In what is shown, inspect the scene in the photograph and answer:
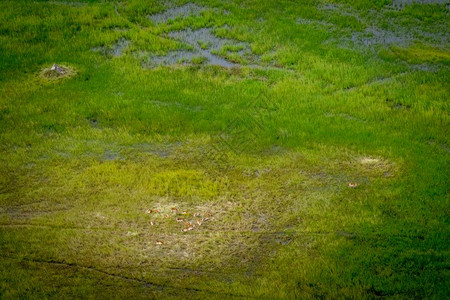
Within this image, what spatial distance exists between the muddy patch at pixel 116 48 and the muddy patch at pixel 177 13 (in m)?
1.37

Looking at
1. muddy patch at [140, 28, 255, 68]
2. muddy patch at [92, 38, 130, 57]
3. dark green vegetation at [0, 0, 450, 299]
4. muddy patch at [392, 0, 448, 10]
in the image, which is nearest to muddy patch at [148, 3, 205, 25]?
dark green vegetation at [0, 0, 450, 299]

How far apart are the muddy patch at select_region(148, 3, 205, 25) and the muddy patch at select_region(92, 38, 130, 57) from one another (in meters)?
1.37

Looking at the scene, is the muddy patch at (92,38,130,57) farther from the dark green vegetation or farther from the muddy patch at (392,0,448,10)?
the muddy patch at (392,0,448,10)

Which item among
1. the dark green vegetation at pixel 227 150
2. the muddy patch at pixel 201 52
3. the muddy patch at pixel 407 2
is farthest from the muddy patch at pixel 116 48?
the muddy patch at pixel 407 2

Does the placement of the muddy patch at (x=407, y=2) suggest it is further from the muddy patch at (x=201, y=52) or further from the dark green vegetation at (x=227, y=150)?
the muddy patch at (x=201, y=52)

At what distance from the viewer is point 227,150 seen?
10.7 meters

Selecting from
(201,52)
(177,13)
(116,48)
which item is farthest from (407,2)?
(116,48)

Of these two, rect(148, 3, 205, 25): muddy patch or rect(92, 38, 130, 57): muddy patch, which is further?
rect(148, 3, 205, 25): muddy patch

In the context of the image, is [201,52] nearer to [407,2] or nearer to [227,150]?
[227,150]

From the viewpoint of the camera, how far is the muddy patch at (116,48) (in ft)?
46.4

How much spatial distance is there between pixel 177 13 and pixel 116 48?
2543mm

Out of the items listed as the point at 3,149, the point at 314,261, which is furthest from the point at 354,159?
the point at 3,149

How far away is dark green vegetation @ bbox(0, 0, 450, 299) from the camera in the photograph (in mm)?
7980

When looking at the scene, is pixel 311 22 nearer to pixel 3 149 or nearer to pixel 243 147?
pixel 243 147
